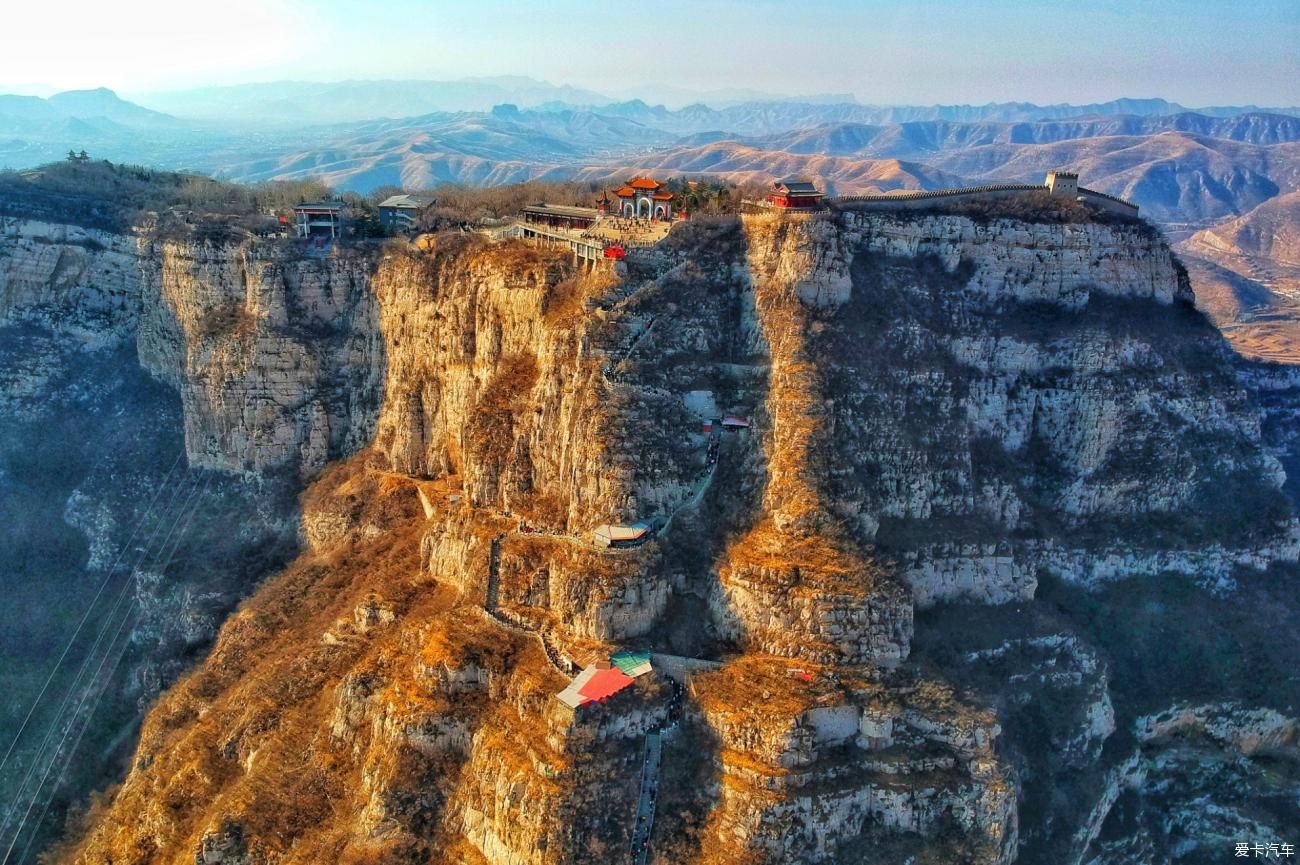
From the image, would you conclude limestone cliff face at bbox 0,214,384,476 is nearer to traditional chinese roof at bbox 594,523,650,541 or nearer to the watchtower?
traditional chinese roof at bbox 594,523,650,541

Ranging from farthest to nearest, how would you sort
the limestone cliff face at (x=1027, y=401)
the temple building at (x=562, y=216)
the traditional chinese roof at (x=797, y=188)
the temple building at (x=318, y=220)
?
the temple building at (x=318, y=220)
the temple building at (x=562, y=216)
the traditional chinese roof at (x=797, y=188)
the limestone cliff face at (x=1027, y=401)

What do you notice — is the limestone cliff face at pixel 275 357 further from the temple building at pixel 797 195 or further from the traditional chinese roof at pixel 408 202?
the temple building at pixel 797 195

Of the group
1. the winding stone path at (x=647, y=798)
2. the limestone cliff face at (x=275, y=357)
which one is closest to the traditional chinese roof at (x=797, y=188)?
the limestone cliff face at (x=275, y=357)

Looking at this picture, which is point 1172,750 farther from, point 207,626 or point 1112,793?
point 207,626

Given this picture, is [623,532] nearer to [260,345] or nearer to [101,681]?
[260,345]

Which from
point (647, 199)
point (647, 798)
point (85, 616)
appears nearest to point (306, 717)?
point (647, 798)

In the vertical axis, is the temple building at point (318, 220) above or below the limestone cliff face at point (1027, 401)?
above

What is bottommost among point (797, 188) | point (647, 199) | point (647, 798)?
point (647, 798)

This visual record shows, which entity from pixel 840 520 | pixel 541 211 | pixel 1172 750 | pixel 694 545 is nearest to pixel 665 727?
pixel 694 545
